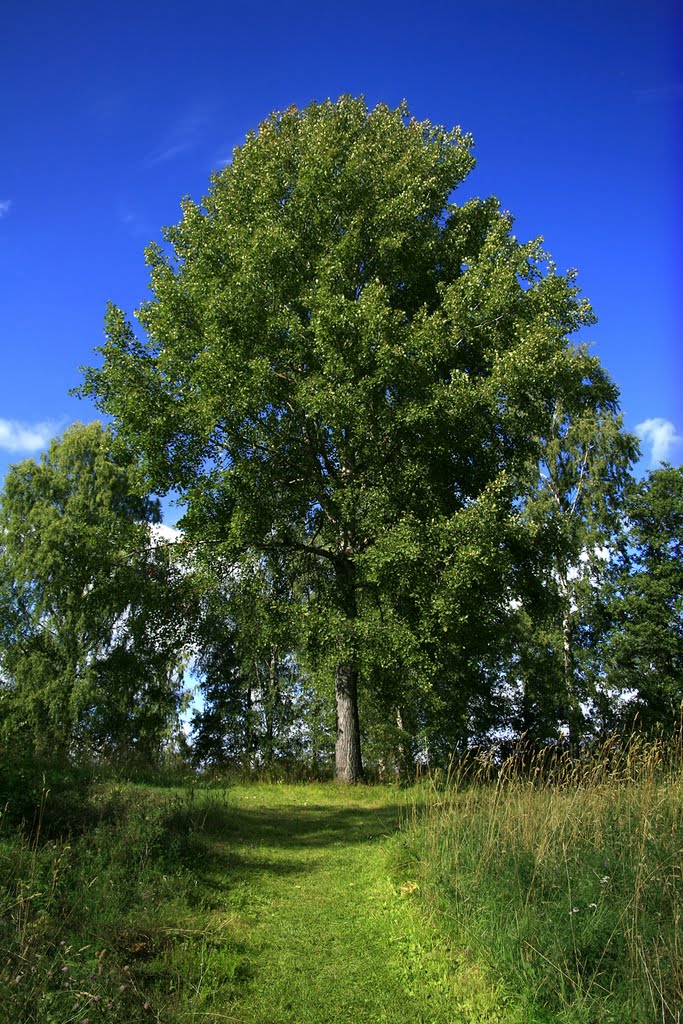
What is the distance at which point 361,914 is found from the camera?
667 cm

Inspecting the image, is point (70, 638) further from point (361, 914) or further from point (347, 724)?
point (361, 914)

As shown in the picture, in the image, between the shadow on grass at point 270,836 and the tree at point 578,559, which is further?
the tree at point 578,559

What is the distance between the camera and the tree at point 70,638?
75.9ft

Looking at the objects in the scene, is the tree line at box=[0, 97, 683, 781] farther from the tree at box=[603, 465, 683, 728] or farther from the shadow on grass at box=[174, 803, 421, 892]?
the tree at box=[603, 465, 683, 728]

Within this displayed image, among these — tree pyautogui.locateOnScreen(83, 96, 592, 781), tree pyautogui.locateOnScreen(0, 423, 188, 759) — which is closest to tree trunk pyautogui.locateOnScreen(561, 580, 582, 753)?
tree pyautogui.locateOnScreen(83, 96, 592, 781)

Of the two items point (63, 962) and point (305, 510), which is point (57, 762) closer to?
point (63, 962)

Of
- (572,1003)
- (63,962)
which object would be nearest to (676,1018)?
(572,1003)

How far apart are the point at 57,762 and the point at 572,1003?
799cm

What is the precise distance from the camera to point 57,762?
988 cm

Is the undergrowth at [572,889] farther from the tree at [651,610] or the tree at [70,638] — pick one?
the tree at [651,610]

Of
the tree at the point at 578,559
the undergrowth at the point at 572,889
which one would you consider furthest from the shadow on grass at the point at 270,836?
the tree at the point at 578,559

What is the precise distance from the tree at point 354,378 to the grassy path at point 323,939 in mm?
5440

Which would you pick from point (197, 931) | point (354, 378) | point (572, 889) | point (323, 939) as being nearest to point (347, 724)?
point (354, 378)

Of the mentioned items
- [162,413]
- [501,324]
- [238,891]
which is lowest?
[238,891]
